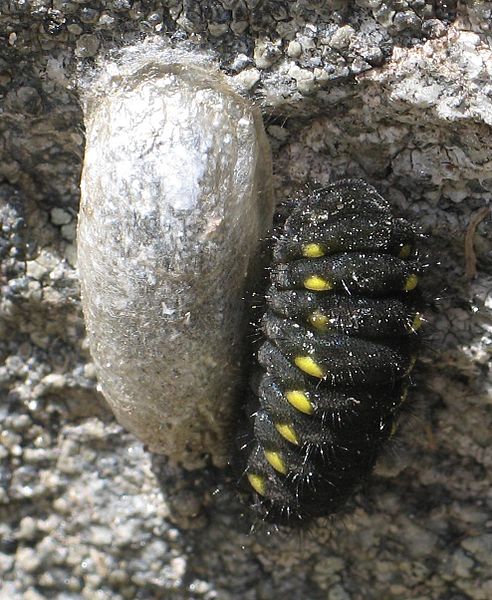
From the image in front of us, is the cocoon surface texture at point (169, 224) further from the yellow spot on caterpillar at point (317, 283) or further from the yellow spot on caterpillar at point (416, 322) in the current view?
the yellow spot on caterpillar at point (416, 322)

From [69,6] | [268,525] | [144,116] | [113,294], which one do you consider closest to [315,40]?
[144,116]

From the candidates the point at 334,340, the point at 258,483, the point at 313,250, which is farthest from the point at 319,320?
the point at 258,483

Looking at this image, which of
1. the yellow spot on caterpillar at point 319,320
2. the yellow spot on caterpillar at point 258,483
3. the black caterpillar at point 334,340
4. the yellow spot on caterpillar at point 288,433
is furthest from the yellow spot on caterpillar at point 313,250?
the yellow spot on caterpillar at point 258,483

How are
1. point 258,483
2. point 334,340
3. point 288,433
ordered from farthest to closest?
point 258,483
point 288,433
point 334,340

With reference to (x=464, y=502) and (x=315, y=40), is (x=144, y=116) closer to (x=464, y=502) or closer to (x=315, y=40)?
(x=315, y=40)

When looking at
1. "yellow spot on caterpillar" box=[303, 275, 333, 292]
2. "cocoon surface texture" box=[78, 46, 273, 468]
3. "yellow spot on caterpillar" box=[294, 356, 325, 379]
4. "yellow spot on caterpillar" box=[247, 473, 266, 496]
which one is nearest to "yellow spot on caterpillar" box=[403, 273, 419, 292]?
"yellow spot on caterpillar" box=[303, 275, 333, 292]

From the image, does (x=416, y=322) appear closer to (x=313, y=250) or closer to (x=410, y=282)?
(x=410, y=282)
